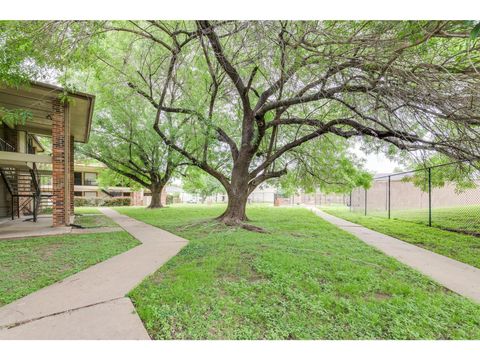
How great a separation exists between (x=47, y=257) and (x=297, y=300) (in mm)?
4405

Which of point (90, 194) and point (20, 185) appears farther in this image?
point (90, 194)

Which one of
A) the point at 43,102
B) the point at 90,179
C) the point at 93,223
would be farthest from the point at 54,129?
the point at 90,179

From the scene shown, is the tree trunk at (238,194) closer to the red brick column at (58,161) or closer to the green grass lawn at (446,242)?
the green grass lawn at (446,242)

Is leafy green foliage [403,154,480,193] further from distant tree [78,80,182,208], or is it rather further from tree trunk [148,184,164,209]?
tree trunk [148,184,164,209]

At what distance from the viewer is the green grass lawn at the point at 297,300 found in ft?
7.08

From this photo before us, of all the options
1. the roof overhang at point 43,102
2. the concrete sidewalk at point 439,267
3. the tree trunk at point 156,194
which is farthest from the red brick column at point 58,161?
the tree trunk at point 156,194

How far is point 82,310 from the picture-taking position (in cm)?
241

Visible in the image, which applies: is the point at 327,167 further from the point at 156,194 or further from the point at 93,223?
the point at 156,194

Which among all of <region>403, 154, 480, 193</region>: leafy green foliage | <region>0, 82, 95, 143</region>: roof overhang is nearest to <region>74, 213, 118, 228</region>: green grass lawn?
<region>0, 82, 95, 143</region>: roof overhang

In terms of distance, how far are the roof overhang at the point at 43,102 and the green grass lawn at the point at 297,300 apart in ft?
16.0

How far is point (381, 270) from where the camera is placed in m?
3.72

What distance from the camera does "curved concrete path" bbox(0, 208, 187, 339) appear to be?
6.80 feet

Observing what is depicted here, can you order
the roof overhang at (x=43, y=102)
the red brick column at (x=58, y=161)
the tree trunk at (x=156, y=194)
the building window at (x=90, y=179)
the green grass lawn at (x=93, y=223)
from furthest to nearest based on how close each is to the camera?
the building window at (x=90, y=179)
the tree trunk at (x=156, y=194)
the green grass lawn at (x=93, y=223)
the red brick column at (x=58, y=161)
the roof overhang at (x=43, y=102)
